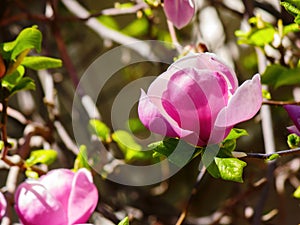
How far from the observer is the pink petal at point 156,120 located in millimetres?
460

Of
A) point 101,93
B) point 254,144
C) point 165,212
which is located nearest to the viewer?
point 165,212

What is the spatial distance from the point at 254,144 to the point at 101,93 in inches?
13.0

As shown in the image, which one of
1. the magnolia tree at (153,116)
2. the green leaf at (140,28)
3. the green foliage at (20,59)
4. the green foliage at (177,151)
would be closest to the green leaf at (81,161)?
the magnolia tree at (153,116)

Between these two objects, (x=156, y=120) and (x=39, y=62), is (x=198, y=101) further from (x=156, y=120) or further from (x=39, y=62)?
(x=39, y=62)

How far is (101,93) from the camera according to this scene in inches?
48.1

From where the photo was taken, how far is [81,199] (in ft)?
1.78

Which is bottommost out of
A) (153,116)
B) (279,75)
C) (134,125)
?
(134,125)

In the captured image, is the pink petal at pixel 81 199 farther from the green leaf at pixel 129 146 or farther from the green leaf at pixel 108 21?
the green leaf at pixel 108 21

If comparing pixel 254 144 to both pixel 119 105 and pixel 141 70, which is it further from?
pixel 119 105

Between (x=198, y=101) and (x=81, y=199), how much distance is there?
0.16 meters

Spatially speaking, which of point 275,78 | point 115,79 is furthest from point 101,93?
point 275,78

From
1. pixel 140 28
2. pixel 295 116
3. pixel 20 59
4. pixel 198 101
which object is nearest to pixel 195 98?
pixel 198 101

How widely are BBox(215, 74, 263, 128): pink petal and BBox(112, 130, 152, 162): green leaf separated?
30 cm

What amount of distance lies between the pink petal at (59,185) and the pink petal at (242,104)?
167 mm
